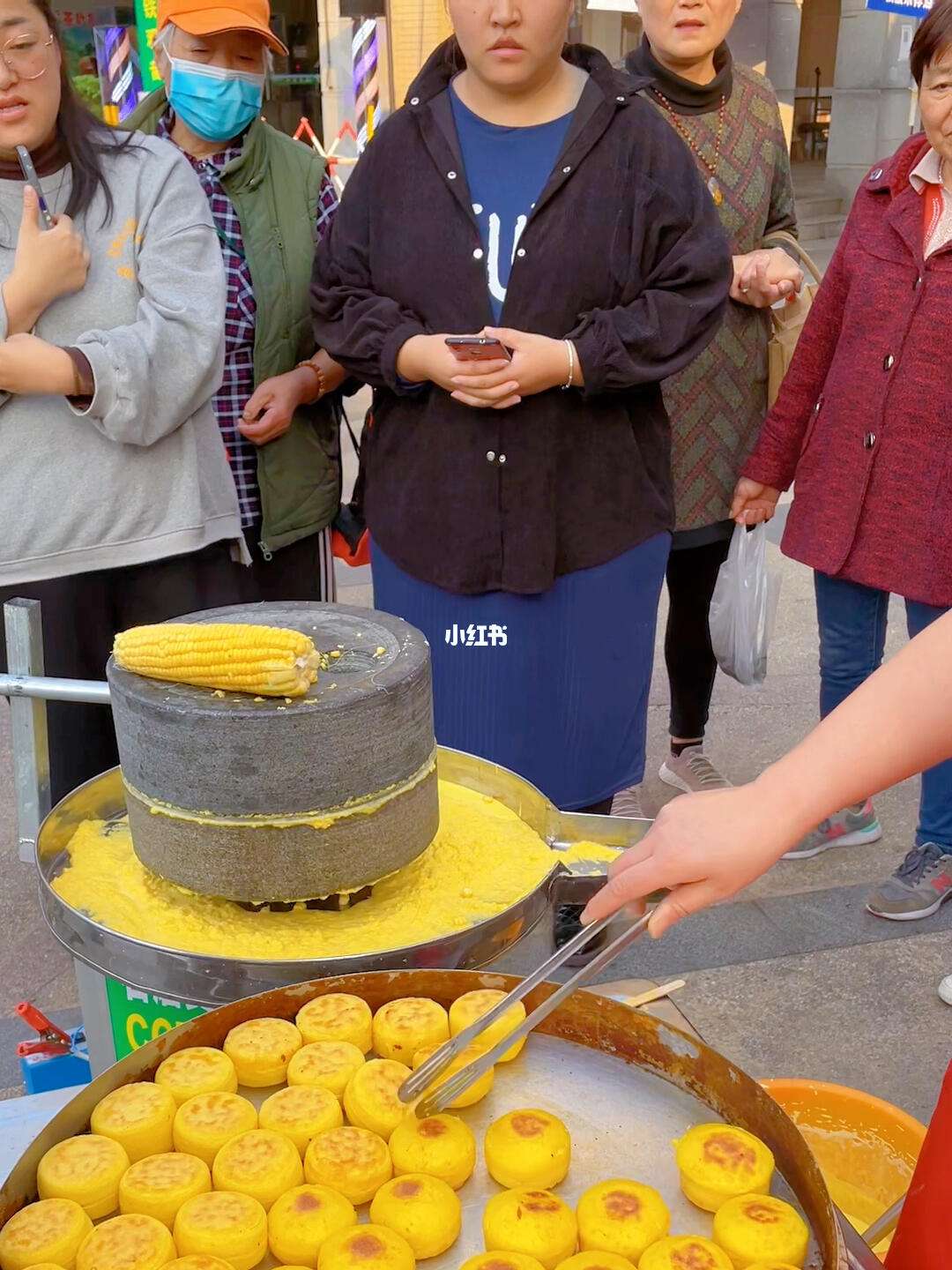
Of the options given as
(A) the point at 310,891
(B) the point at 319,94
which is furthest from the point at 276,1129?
(B) the point at 319,94

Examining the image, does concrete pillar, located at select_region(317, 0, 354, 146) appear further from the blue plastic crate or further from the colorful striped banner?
the blue plastic crate

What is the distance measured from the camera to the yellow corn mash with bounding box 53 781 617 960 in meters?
1.67

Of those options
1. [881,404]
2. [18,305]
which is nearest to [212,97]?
[18,305]

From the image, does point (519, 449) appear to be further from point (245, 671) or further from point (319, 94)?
point (319, 94)

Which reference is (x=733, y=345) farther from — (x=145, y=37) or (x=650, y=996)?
(x=145, y=37)

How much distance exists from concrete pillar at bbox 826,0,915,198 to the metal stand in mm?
12579

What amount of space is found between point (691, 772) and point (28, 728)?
2482mm

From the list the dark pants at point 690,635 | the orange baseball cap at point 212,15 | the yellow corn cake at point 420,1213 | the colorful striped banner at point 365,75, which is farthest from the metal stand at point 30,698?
the colorful striped banner at point 365,75

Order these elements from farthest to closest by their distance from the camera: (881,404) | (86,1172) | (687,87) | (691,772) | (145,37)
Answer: (145,37)
(691,772)
(687,87)
(881,404)
(86,1172)

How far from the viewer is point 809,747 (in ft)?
4.00

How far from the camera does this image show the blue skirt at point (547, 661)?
2.76m

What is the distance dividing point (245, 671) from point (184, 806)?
201 millimetres

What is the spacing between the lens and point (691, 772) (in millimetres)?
3957

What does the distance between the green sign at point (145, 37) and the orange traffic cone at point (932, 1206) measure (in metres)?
8.99
